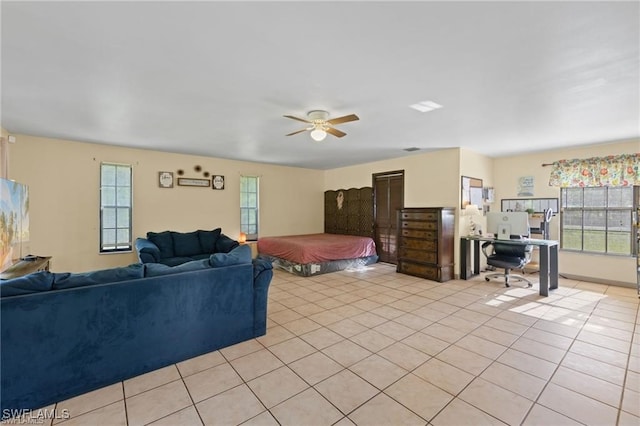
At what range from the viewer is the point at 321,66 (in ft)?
7.48

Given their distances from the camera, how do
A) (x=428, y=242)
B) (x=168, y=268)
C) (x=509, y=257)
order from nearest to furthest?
(x=168, y=268) < (x=509, y=257) < (x=428, y=242)

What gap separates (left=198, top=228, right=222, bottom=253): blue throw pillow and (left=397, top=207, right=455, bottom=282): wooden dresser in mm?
3798

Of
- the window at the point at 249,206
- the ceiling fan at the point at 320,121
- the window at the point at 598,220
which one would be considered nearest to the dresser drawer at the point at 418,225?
the window at the point at 598,220

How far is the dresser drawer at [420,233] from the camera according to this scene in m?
5.14

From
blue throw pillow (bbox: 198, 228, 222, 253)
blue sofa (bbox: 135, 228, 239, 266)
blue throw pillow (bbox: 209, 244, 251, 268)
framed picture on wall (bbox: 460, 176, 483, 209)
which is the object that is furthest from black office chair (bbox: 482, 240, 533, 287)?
blue throw pillow (bbox: 198, 228, 222, 253)

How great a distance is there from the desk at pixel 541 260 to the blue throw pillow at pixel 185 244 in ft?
16.5

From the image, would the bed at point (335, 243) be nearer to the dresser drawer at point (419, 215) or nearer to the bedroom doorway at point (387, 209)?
the bedroom doorway at point (387, 209)

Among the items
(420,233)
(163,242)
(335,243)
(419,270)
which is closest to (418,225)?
(420,233)

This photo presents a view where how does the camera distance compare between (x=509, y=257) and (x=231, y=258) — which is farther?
(x=509, y=257)

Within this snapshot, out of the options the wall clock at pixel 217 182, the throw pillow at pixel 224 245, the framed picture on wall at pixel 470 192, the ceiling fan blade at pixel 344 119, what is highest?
the ceiling fan blade at pixel 344 119

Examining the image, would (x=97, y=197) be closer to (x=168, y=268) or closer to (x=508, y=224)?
(x=168, y=268)

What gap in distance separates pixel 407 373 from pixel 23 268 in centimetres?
397

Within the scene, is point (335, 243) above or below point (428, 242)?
below

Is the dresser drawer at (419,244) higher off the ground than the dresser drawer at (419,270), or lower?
higher
